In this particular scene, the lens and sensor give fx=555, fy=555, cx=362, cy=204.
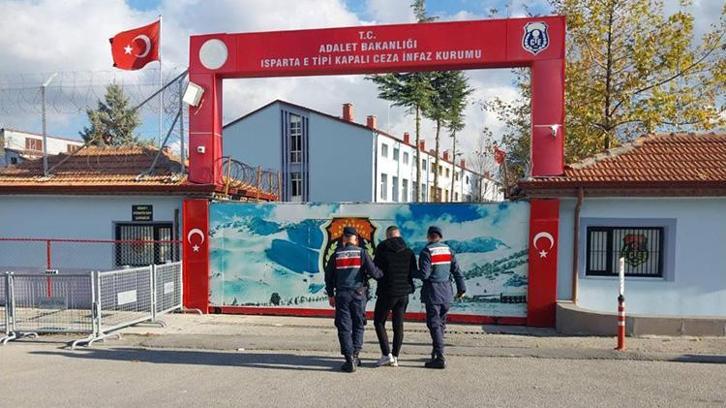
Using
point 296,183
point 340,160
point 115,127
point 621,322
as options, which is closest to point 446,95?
point 340,160

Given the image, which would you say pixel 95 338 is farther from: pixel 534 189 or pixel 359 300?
pixel 534 189

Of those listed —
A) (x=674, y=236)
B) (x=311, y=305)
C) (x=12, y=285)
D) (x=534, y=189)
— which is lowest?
(x=311, y=305)

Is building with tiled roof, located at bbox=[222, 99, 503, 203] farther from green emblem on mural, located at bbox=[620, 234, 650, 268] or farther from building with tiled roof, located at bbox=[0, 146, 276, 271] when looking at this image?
green emblem on mural, located at bbox=[620, 234, 650, 268]

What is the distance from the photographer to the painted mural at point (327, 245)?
415 inches

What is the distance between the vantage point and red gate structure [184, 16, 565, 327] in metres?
10.3

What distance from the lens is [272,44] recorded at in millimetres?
11305

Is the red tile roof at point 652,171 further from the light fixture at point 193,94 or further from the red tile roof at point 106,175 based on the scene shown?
the red tile roof at point 106,175

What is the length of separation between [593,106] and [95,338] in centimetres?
1497

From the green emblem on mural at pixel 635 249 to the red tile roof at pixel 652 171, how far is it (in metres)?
0.96

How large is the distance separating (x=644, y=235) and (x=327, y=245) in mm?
6070

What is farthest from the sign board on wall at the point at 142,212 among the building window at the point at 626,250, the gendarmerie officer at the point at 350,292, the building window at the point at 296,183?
the building window at the point at 296,183

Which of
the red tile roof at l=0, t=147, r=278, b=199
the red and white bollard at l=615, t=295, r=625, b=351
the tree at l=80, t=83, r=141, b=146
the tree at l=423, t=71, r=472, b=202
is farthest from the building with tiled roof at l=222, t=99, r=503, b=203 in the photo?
the red and white bollard at l=615, t=295, r=625, b=351

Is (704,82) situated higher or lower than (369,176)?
higher

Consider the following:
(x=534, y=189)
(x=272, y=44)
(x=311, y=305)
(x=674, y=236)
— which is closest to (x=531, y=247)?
(x=534, y=189)
